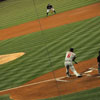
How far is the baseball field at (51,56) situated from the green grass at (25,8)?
2.22 m

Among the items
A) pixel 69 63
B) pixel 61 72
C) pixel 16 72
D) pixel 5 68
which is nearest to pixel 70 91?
pixel 69 63

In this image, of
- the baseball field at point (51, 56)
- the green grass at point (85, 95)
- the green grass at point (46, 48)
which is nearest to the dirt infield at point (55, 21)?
the baseball field at point (51, 56)

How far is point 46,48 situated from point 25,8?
824 inches

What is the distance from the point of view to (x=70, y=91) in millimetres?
11008

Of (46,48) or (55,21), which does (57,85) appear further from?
(55,21)

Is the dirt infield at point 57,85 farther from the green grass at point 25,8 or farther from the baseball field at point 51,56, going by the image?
the green grass at point 25,8

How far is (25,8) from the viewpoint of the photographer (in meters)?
37.3

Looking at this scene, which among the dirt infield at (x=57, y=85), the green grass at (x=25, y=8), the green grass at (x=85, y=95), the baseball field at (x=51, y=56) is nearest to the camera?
the green grass at (x=85, y=95)

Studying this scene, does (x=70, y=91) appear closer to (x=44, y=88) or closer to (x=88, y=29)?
(x=44, y=88)

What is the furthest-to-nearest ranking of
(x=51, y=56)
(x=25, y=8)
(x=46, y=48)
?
1. (x=25, y=8)
2. (x=46, y=48)
3. (x=51, y=56)

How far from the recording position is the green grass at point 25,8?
30.2 m

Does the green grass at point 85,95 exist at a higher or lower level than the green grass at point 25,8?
lower

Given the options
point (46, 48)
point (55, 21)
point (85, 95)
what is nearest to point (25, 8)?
point (55, 21)

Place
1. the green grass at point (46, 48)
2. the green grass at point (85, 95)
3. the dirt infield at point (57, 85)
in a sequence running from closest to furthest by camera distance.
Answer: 1. the green grass at point (85, 95)
2. the dirt infield at point (57, 85)
3. the green grass at point (46, 48)
